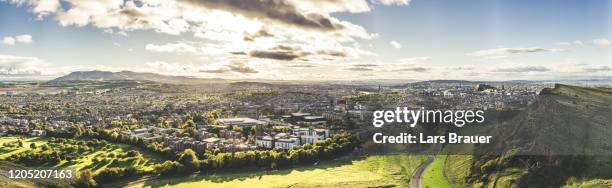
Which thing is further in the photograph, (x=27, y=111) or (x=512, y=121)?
(x=27, y=111)

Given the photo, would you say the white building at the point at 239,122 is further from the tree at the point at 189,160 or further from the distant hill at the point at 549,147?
the distant hill at the point at 549,147

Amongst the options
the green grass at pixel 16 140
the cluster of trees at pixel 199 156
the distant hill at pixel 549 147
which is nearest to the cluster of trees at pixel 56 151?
the cluster of trees at pixel 199 156

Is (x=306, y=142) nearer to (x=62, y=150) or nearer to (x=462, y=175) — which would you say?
(x=462, y=175)

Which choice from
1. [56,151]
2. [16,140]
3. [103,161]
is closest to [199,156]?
[103,161]

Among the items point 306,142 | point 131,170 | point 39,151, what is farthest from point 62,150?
point 306,142

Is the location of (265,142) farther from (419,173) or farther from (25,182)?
(25,182)

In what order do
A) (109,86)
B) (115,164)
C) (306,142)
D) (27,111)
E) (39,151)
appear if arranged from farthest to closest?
(109,86), (27,111), (306,142), (39,151), (115,164)
